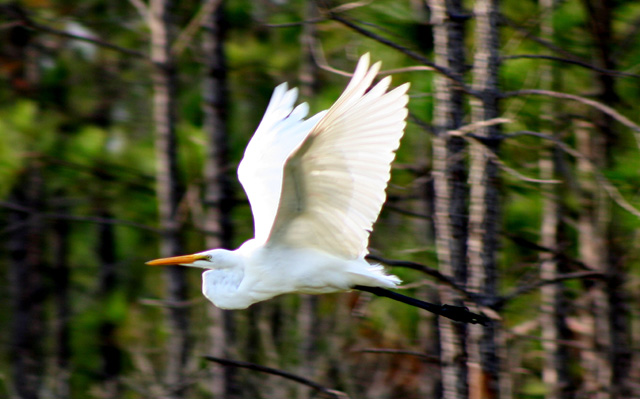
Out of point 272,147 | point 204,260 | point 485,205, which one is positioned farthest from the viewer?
point 272,147

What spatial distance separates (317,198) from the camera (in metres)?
2.72

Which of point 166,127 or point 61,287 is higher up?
point 166,127

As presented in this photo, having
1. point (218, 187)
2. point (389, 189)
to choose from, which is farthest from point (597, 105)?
point (218, 187)

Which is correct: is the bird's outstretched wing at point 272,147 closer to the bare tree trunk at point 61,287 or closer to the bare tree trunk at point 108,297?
the bare tree trunk at point 108,297

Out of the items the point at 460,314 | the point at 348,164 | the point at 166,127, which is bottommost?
the point at 460,314

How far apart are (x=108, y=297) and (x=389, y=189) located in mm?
3052

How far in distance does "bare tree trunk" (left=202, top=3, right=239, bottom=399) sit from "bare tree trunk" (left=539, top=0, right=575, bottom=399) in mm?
1625

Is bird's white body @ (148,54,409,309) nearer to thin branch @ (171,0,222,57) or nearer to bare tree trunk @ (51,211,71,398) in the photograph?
thin branch @ (171,0,222,57)

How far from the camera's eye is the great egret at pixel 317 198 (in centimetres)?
243

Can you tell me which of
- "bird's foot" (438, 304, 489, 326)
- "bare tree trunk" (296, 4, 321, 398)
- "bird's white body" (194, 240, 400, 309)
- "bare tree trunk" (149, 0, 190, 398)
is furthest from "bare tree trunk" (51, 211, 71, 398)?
"bird's foot" (438, 304, 489, 326)

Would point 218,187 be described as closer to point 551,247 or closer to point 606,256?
point 551,247

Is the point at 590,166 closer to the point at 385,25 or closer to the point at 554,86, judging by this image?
the point at 385,25

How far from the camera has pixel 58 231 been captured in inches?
292

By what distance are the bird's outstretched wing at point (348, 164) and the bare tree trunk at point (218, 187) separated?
1.56 meters
